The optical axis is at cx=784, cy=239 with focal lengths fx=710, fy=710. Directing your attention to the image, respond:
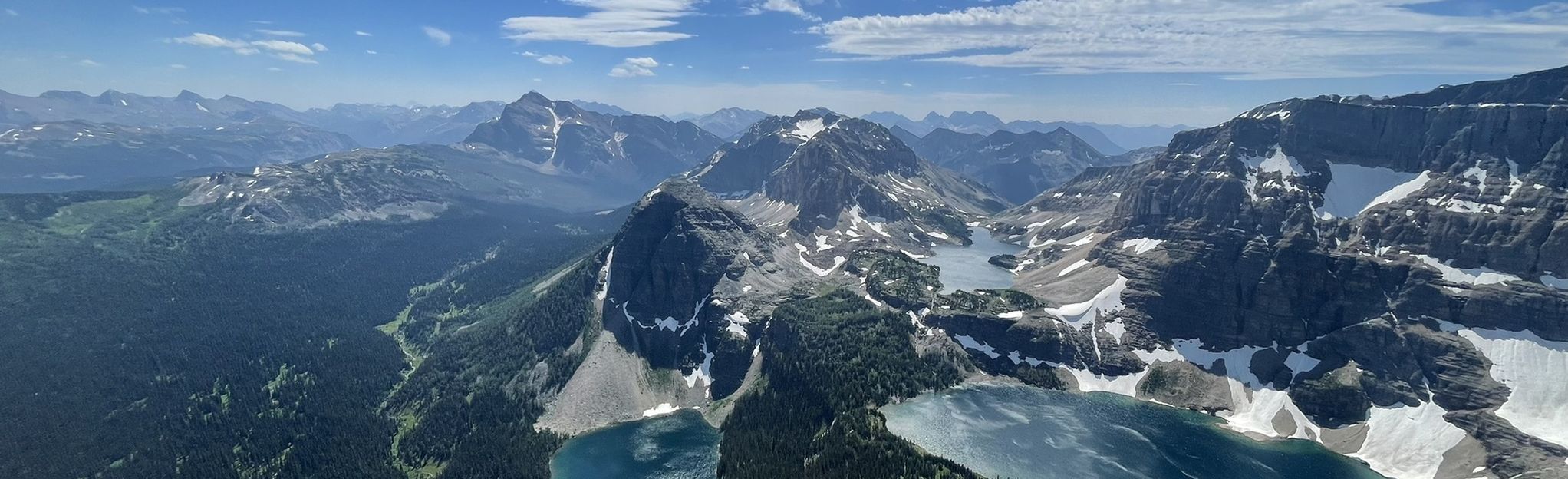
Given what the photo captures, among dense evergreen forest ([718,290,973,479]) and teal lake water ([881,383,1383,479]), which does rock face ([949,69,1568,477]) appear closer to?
teal lake water ([881,383,1383,479])

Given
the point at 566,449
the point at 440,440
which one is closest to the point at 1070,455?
the point at 566,449

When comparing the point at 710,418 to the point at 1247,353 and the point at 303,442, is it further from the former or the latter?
the point at 1247,353

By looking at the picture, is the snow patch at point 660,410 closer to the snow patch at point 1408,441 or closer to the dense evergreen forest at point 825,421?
the dense evergreen forest at point 825,421

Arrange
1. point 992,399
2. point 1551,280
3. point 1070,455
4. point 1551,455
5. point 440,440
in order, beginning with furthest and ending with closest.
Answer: point 992,399
point 440,440
point 1551,280
point 1070,455
point 1551,455

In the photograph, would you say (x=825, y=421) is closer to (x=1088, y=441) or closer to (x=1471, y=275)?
(x=1088, y=441)

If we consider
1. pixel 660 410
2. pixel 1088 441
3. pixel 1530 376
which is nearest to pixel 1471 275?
pixel 1530 376

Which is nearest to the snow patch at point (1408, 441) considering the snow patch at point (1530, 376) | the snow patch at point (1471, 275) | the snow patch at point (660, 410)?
the snow patch at point (1530, 376)

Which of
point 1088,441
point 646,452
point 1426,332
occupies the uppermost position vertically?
point 1426,332
